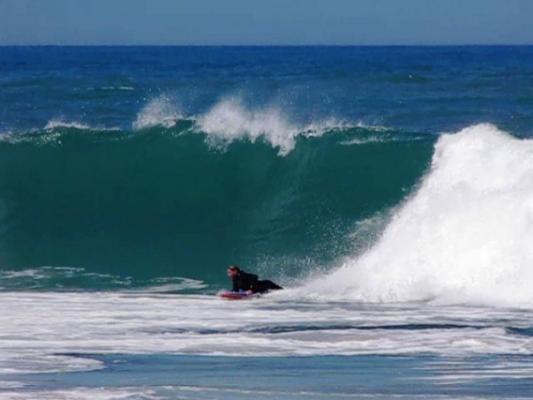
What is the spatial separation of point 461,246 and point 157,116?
30.7ft

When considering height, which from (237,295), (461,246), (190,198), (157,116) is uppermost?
(157,116)

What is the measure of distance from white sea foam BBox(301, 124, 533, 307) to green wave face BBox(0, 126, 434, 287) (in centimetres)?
113

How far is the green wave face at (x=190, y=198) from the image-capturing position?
20.2 m

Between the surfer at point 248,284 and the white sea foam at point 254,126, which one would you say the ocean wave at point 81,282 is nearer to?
the surfer at point 248,284

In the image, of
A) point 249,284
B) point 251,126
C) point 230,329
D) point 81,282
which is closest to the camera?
point 230,329

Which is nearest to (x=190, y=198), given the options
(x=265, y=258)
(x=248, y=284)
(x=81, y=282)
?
(x=265, y=258)

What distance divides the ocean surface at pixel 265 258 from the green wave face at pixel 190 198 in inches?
1.4

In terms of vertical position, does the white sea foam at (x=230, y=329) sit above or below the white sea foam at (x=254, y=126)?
below

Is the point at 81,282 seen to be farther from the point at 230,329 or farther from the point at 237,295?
the point at 230,329

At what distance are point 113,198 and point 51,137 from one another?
8.73 ft

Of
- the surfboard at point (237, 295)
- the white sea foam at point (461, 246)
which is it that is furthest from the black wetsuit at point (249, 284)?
the white sea foam at point (461, 246)

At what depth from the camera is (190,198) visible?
22531 millimetres

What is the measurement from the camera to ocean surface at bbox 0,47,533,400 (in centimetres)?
1156

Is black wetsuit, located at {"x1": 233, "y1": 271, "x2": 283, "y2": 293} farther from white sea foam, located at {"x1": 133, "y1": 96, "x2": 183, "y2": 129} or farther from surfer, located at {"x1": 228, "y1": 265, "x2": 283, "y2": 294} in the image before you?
white sea foam, located at {"x1": 133, "y1": 96, "x2": 183, "y2": 129}
